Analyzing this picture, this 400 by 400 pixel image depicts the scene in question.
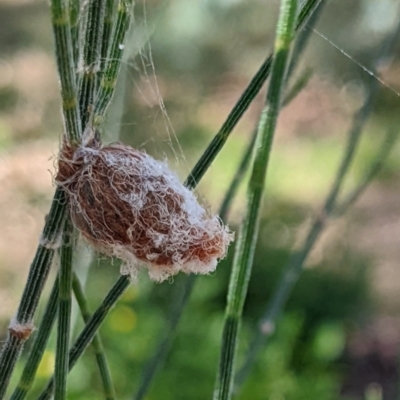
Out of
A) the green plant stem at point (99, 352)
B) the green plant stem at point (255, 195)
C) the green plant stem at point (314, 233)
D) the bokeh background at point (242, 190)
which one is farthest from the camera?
the bokeh background at point (242, 190)

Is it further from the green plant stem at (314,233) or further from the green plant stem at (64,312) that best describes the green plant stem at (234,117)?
the green plant stem at (314,233)

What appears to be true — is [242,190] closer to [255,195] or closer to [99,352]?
[99,352]

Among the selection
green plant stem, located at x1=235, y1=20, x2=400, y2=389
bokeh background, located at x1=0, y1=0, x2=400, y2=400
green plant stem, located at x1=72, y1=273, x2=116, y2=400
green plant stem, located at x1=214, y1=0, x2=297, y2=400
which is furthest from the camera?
bokeh background, located at x1=0, y1=0, x2=400, y2=400

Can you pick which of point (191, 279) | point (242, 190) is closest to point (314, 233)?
point (191, 279)

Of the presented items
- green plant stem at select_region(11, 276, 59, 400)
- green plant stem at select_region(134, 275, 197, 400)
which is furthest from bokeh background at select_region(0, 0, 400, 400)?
green plant stem at select_region(11, 276, 59, 400)

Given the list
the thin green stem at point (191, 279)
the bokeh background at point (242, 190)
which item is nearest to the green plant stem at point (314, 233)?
the thin green stem at point (191, 279)

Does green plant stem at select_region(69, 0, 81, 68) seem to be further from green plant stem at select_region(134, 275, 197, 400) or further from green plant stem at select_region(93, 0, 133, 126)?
green plant stem at select_region(134, 275, 197, 400)

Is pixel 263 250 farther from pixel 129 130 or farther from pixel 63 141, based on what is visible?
pixel 63 141

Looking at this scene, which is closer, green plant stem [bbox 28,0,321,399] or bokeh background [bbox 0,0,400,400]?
green plant stem [bbox 28,0,321,399]

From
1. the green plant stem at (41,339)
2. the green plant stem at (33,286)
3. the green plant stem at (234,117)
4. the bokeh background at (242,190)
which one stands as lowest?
the bokeh background at (242,190)
